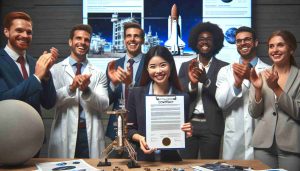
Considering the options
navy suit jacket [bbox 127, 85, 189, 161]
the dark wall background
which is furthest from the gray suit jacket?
the dark wall background

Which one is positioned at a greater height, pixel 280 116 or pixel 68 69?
pixel 68 69

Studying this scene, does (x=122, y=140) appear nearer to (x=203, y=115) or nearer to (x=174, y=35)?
(x=203, y=115)

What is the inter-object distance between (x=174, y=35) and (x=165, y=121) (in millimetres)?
1952

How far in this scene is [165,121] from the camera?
219cm

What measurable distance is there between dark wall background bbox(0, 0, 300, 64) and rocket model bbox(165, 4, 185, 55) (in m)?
0.87

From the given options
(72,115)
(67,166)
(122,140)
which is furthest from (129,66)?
(67,166)

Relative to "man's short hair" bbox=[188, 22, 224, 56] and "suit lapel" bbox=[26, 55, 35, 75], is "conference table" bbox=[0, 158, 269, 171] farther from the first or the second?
"man's short hair" bbox=[188, 22, 224, 56]

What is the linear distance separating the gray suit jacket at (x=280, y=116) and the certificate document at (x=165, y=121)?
75cm

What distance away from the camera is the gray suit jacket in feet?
8.39

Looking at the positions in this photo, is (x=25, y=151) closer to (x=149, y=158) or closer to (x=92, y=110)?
(x=149, y=158)

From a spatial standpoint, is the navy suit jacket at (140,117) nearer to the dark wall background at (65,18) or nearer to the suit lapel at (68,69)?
the suit lapel at (68,69)

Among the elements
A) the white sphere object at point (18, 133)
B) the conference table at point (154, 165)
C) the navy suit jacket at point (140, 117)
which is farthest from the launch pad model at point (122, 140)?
the white sphere object at point (18, 133)

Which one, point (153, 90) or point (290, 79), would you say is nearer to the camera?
point (153, 90)

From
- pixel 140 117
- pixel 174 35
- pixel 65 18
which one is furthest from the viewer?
pixel 65 18
